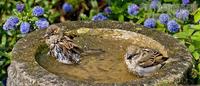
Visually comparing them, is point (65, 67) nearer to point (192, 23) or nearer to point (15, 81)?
point (15, 81)

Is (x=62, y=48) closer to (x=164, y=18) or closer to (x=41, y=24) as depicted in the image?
(x=41, y=24)

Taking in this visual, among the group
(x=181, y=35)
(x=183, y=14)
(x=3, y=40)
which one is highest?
(x=183, y=14)

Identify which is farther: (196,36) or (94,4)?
(94,4)

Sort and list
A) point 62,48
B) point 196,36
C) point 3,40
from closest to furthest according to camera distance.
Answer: point 62,48
point 196,36
point 3,40

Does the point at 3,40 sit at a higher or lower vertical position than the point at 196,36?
lower

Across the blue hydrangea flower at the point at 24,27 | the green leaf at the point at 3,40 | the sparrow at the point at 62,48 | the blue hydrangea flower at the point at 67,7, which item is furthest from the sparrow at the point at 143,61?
the blue hydrangea flower at the point at 67,7

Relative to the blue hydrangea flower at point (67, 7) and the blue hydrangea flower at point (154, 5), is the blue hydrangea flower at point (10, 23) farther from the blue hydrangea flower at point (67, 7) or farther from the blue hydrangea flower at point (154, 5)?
the blue hydrangea flower at point (154, 5)

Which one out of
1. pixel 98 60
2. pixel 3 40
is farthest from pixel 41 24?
pixel 98 60
